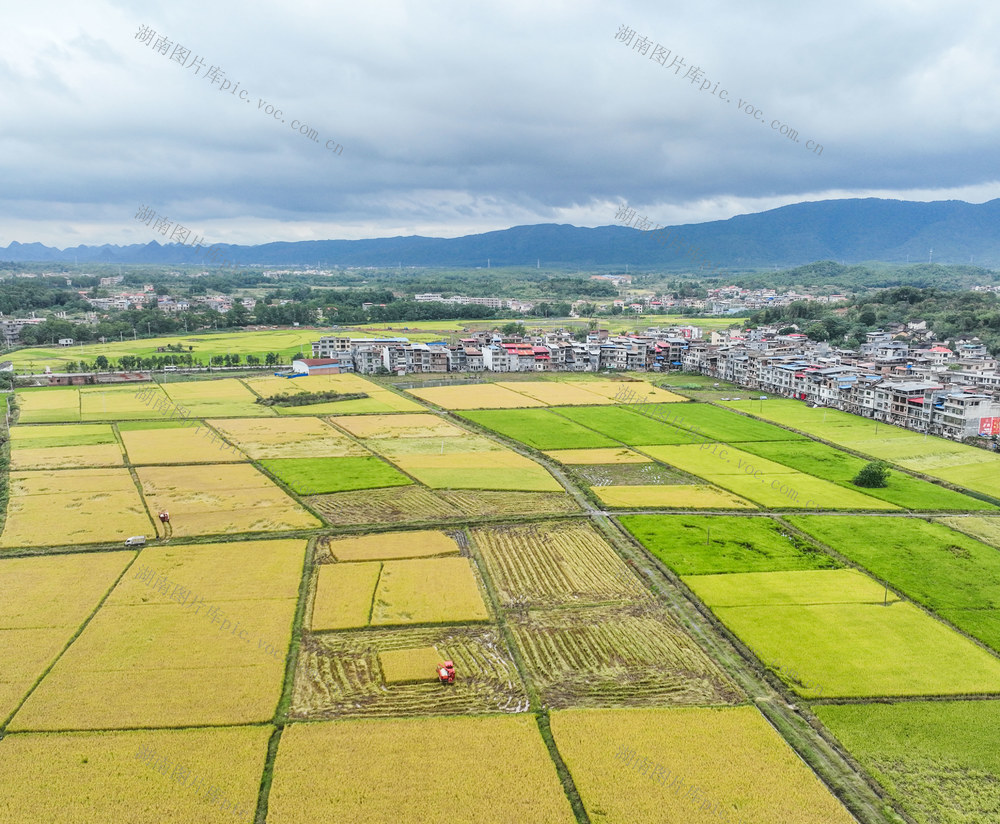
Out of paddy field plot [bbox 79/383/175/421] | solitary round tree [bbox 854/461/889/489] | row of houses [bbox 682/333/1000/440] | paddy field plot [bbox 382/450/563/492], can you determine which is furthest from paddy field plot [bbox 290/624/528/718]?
row of houses [bbox 682/333/1000/440]

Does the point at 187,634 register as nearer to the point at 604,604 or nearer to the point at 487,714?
the point at 487,714

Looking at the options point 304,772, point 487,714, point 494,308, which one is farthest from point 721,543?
point 494,308

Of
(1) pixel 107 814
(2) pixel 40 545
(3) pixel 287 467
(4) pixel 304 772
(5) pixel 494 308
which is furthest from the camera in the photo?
(5) pixel 494 308

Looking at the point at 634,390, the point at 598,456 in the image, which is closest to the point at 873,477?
the point at 598,456

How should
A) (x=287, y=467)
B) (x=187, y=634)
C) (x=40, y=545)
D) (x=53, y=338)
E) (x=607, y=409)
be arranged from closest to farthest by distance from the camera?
(x=187, y=634) → (x=40, y=545) → (x=287, y=467) → (x=607, y=409) → (x=53, y=338)

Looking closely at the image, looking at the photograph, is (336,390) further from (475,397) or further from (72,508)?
(72,508)

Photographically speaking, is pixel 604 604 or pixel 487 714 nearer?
pixel 487 714
